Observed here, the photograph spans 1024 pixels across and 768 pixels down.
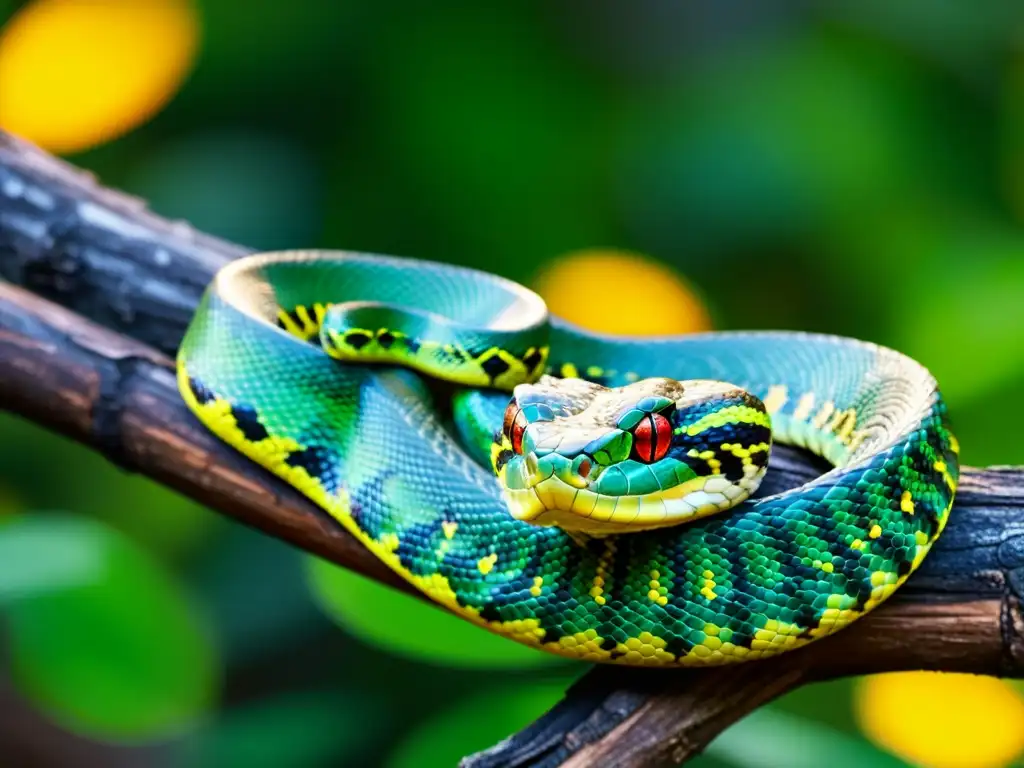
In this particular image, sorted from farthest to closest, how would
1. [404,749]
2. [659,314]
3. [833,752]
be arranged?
[659,314] < [404,749] < [833,752]

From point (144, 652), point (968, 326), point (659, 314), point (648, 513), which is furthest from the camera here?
point (659, 314)

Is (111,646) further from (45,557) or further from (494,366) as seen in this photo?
(494,366)

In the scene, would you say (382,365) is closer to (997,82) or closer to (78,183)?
(78,183)

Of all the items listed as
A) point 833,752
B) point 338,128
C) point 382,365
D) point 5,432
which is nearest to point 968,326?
point 833,752

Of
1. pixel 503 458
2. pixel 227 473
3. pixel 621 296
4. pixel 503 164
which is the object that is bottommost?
pixel 621 296

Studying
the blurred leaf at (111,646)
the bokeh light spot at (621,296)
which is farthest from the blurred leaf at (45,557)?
the bokeh light spot at (621,296)

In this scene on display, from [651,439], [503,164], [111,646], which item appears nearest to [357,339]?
[651,439]

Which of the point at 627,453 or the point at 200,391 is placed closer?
the point at 627,453
